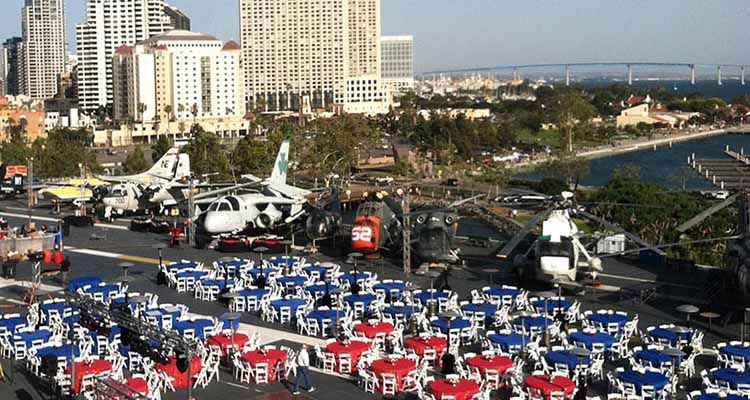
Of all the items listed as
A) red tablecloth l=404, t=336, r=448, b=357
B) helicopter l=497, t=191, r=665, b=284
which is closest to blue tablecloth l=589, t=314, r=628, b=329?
helicopter l=497, t=191, r=665, b=284

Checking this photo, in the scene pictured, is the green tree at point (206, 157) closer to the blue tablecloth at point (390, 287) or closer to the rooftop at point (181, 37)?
the blue tablecloth at point (390, 287)

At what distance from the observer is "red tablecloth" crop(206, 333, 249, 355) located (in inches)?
893

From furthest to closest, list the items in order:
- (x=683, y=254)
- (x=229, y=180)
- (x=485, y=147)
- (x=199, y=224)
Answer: (x=485, y=147) → (x=229, y=180) → (x=199, y=224) → (x=683, y=254)

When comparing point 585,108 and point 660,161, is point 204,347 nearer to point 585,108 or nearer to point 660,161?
point 660,161

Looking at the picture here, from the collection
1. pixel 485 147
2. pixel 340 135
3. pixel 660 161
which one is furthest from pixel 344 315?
pixel 660 161

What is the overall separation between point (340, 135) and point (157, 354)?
204ft

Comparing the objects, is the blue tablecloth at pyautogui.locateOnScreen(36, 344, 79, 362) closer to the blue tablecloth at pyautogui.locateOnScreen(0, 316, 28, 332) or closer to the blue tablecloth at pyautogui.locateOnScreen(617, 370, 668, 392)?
the blue tablecloth at pyautogui.locateOnScreen(0, 316, 28, 332)

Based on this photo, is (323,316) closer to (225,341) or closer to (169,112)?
(225,341)

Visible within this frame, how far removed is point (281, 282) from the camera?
3073 cm

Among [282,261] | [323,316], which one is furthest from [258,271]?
[323,316]

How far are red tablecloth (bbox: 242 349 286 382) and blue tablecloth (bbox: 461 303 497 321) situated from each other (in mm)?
6777

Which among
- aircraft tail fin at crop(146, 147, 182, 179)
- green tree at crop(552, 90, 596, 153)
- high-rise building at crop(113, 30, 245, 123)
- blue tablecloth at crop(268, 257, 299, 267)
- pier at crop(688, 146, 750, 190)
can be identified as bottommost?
pier at crop(688, 146, 750, 190)

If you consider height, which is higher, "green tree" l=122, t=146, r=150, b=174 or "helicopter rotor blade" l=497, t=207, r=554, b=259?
"helicopter rotor blade" l=497, t=207, r=554, b=259

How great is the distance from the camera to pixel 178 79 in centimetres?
16612
